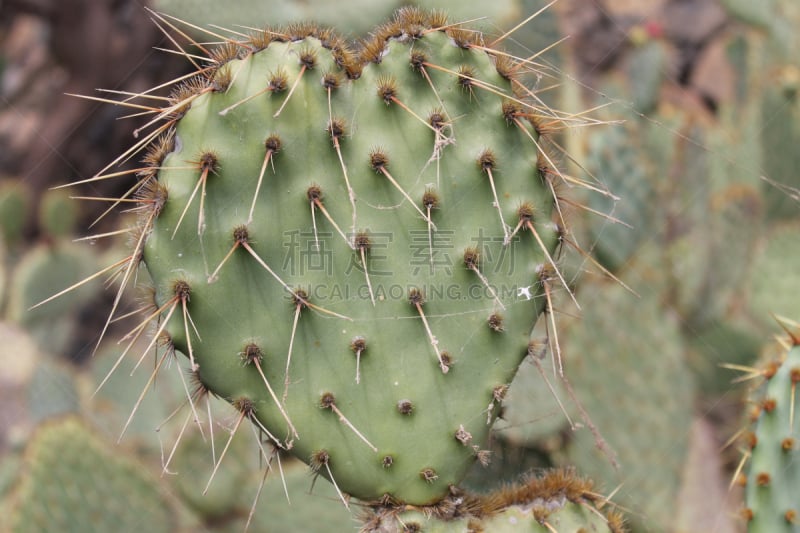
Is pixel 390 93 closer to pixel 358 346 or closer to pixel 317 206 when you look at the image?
pixel 317 206

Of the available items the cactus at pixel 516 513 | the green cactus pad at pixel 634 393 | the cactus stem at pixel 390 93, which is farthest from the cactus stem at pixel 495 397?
the green cactus pad at pixel 634 393

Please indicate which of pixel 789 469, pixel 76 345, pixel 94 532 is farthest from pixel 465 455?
pixel 76 345

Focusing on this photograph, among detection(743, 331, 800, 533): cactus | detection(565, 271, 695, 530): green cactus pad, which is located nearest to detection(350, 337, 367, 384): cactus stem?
detection(743, 331, 800, 533): cactus

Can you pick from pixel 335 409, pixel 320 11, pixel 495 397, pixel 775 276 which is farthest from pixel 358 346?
pixel 775 276

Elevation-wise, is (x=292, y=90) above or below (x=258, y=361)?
above

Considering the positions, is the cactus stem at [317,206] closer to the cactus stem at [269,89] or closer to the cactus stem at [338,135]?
the cactus stem at [338,135]

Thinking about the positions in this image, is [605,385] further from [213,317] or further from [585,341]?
[213,317]
